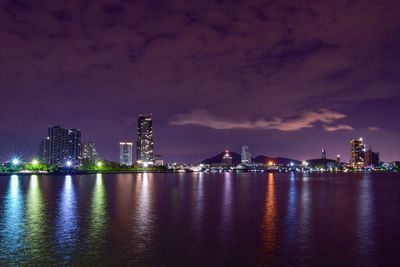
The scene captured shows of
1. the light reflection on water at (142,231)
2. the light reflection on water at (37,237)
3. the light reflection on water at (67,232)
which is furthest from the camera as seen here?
the light reflection on water at (142,231)

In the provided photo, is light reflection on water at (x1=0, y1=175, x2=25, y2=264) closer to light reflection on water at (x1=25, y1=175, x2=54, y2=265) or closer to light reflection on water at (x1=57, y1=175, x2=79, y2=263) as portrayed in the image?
light reflection on water at (x1=25, y1=175, x2=54, y2=265)

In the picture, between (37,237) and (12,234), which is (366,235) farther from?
(12,234)

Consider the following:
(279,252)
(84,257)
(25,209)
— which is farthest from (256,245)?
(25,209)

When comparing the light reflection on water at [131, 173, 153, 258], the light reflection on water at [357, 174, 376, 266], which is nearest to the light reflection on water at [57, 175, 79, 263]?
the light reflection on water at [131, 173, 153, 258]

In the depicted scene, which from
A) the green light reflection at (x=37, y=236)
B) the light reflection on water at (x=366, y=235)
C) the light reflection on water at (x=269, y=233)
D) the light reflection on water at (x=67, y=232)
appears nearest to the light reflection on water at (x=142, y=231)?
the light reflection on water at (x=67, y=232)

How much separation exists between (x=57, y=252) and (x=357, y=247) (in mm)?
23282

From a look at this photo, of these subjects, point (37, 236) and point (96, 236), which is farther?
point (37, 236)

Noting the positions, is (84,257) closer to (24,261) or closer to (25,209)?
(24,261)

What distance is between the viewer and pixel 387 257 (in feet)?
93.8

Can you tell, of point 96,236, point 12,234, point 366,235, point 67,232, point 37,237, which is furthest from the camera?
point 67,232

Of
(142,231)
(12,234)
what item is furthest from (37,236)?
(142,231)

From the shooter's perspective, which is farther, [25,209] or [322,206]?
[322,206]

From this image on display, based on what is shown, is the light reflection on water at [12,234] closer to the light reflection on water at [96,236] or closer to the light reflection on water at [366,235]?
the light reflection on water at [96,236]

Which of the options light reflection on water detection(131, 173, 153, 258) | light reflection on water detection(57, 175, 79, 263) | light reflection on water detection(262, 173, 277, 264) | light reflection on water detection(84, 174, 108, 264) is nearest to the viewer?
light reflection on water detection(84, 174, 108, 264)
